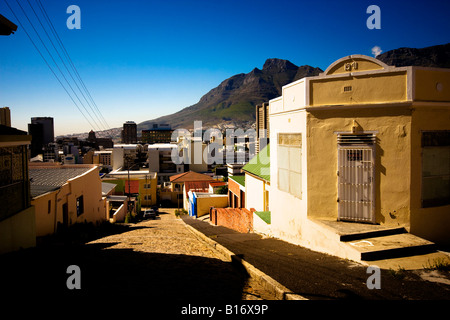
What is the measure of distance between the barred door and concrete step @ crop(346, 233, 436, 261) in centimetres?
76

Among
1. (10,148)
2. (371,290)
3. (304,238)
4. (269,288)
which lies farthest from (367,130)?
(10,148)

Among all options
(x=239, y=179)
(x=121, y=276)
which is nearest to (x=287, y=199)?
(x=121, y=276)

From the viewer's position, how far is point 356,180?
741 centimetres

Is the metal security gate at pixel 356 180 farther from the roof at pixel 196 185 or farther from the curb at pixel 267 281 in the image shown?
the roof at pixel 196 185

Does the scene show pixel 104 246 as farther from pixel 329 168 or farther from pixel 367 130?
pixel 367 130

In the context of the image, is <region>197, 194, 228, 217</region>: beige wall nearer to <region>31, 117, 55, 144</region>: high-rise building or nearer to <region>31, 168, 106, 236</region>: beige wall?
<region>31, 168, 106, 236</region>: beige wall

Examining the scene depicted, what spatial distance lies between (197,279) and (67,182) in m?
10.5

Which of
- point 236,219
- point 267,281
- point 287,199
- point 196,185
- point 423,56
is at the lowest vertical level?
point 196,185

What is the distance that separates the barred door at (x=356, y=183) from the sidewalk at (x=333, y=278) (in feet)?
4.37

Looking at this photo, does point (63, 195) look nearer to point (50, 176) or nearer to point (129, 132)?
point (50, 176)

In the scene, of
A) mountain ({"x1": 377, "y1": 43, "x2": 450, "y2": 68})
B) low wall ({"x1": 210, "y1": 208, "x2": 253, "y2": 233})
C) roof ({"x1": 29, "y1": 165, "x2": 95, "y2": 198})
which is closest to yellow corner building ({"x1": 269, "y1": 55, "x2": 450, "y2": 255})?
low wall ({"x1": 210, "y1": 208, "x2": 253, "y2": 233})

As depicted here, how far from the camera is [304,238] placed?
26.5ft

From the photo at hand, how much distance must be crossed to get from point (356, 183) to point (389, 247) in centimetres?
165

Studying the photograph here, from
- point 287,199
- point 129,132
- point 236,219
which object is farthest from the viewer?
point 129,132
